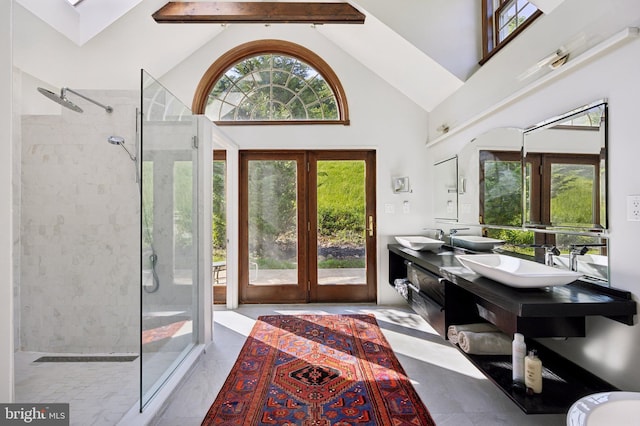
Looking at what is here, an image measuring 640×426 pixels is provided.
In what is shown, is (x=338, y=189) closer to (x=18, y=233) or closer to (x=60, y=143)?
(x=60, y=143)

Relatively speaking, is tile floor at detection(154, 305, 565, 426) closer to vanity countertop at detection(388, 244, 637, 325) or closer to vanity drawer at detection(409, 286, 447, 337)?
vanity drawer at detection(409, 286, 447, 337)

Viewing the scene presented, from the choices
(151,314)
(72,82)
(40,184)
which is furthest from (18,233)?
(151,314)

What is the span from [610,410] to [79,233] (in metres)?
3.52

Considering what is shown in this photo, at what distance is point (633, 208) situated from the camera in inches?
60.1

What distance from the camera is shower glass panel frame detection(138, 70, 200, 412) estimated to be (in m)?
1.92

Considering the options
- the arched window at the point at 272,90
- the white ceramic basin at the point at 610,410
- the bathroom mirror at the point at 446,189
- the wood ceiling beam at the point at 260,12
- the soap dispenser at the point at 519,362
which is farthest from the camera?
the arched window at the point at 272,90

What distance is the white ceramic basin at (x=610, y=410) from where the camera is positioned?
106 cm

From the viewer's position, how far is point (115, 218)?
2.76 meters

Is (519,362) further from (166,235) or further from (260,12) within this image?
(260,12)

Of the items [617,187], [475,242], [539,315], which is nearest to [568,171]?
[617,187]

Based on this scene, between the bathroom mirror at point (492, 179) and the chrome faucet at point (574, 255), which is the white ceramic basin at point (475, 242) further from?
the chrome faucet at point (574, 255)

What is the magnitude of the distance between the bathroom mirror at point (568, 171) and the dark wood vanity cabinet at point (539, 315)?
41 centimetres

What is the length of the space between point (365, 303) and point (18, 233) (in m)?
3.54

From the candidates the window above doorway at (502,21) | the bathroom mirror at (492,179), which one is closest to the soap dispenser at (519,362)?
the bathroom mirror at (492,179)
